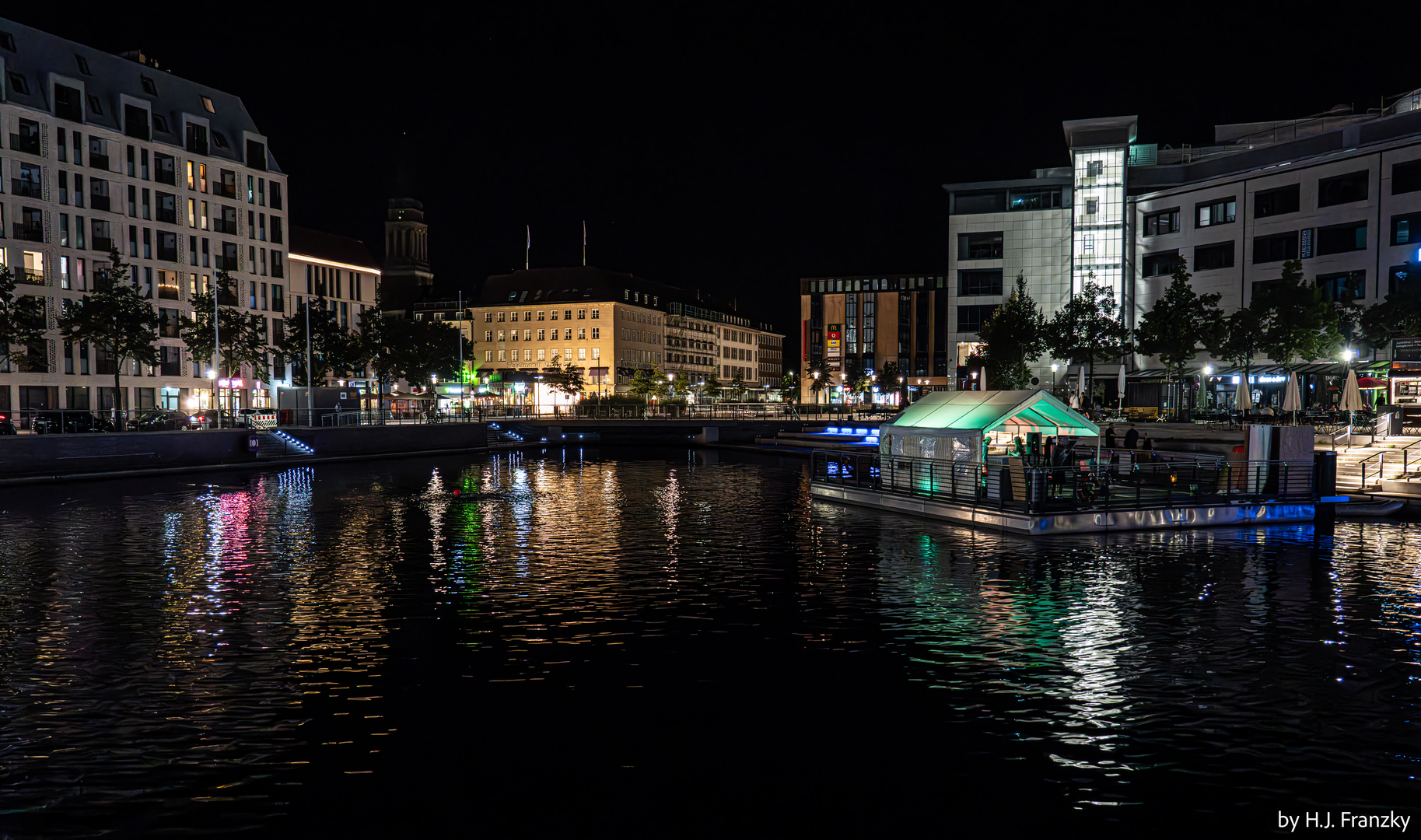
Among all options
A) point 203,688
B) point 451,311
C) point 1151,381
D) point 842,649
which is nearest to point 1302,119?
point 1151,381

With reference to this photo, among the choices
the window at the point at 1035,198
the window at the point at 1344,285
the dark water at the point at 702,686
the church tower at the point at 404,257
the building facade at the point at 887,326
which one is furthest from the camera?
the building facade at the point at 887,326

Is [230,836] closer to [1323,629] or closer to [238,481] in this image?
[1323,629]

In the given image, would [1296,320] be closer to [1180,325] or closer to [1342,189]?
[1180,325]

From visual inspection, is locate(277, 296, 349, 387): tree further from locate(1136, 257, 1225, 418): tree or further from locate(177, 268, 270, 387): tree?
locate(1136, 257, 1225, 418): tree

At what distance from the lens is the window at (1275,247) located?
67.2 meters

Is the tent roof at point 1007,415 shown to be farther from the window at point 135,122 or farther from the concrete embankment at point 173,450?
the window at point 135,122

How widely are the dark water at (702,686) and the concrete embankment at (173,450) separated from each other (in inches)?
743

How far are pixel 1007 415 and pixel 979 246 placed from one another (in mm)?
71537

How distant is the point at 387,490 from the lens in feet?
113

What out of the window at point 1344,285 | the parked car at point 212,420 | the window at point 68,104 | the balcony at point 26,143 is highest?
the window at point 68,104

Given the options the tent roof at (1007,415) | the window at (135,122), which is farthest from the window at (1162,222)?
the window at (135,122)

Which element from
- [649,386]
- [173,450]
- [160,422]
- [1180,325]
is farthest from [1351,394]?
[649,386]

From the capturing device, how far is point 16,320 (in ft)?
176

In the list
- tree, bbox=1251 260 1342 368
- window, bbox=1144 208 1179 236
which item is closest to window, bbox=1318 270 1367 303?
tree, bbox=1251 260 1342 368
